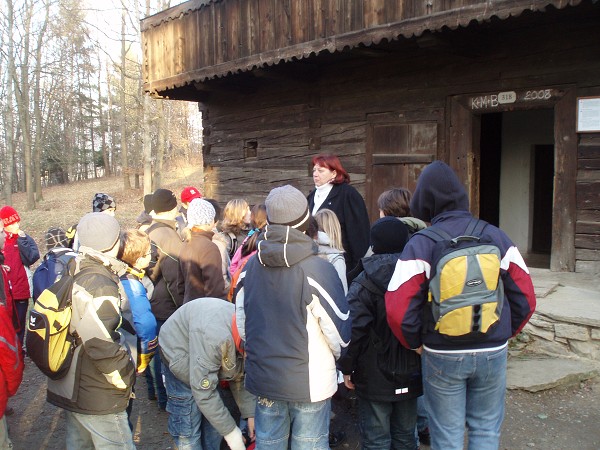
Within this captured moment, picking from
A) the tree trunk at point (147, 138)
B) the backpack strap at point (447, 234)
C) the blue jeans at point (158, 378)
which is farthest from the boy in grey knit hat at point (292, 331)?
the tree trunk at point (147, 138)

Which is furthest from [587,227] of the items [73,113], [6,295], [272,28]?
[73,113]

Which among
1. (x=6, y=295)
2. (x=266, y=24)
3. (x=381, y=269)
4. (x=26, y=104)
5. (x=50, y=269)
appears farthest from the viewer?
(x=26, y=104)

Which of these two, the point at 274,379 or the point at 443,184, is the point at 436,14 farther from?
the point at 274,379

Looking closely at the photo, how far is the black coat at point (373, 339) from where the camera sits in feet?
10.4

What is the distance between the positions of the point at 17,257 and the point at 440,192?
15.6ft

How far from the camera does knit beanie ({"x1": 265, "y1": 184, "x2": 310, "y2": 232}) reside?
2.94 meters

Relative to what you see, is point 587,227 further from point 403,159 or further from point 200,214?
point 200,214

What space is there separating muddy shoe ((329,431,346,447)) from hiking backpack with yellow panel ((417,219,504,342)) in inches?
68.7

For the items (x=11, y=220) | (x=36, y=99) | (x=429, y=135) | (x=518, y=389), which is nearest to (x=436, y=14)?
(x=429, y=135)

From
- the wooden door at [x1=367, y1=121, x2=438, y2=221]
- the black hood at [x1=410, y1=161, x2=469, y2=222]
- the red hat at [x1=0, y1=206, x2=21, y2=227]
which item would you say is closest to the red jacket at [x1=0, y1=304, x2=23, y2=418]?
the black hood at [x1=410, y1=161, x2=469, y2=222]

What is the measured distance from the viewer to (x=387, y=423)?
331cm

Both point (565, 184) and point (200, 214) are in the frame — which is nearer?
point (200, 214)

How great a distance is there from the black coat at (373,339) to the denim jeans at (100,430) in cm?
130

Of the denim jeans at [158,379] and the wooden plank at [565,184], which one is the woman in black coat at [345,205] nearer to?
the denim jeans at [158,379]
